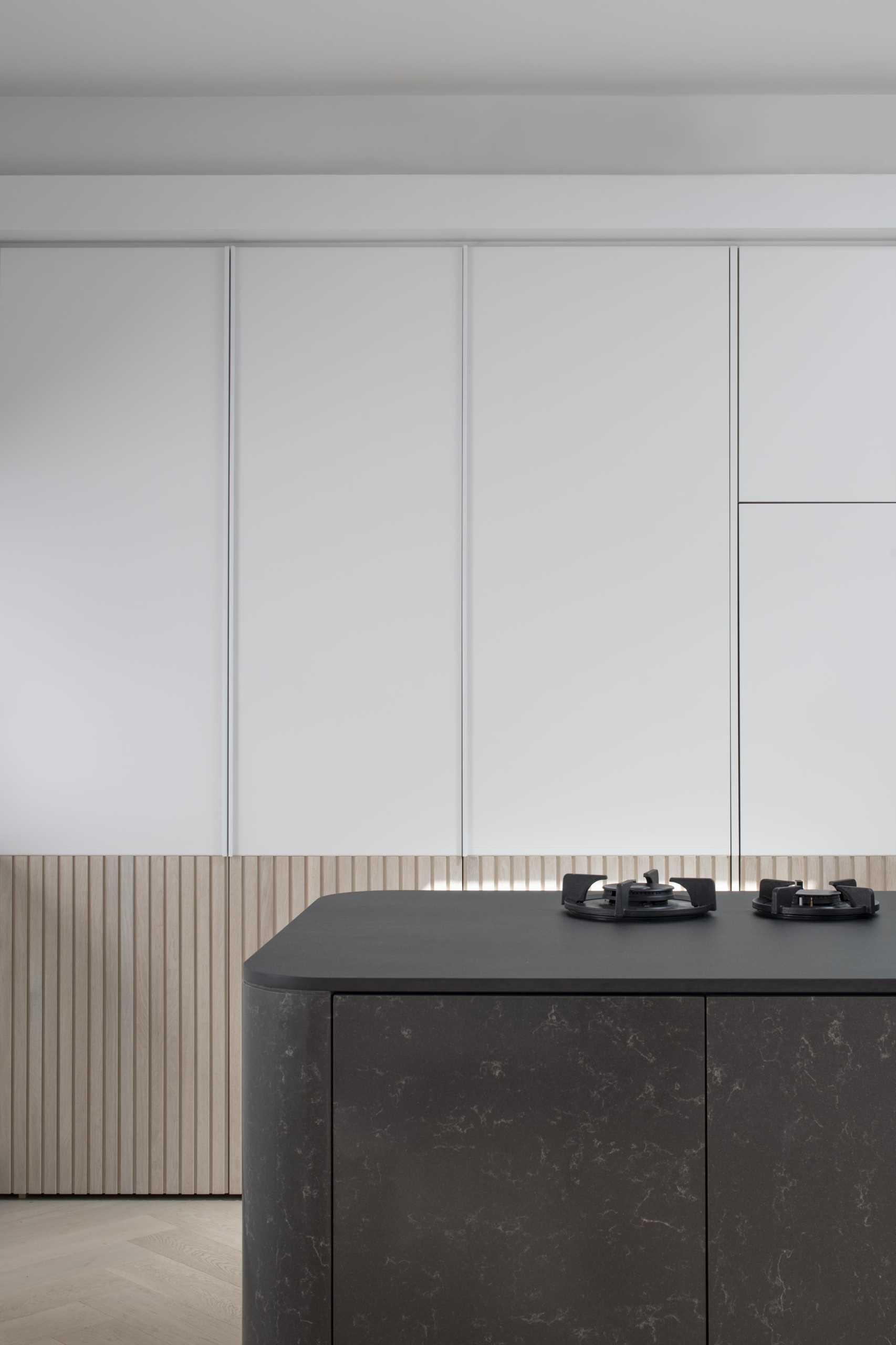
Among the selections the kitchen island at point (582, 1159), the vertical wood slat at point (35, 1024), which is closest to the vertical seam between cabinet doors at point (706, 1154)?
the kitchen island at point (582, 1159)

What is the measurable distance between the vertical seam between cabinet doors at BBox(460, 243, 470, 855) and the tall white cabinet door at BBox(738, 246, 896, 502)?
764 millimetres

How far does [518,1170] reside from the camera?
1.21m

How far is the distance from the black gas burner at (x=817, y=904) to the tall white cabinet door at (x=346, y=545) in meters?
1.45

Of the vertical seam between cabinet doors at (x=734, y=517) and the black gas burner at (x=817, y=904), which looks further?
the vertical seam between cabinet doors at (x=734, y=517)

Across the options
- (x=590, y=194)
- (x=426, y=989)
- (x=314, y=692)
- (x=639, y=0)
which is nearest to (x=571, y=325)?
(x=590, y=194)

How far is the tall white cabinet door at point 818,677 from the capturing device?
9.95 ft

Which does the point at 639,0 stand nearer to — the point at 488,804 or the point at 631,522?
the point at 631,522

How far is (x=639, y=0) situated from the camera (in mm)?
2713

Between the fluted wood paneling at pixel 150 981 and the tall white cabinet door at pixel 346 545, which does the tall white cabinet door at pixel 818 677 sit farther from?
the tall white cabinet door at pixel 346 545

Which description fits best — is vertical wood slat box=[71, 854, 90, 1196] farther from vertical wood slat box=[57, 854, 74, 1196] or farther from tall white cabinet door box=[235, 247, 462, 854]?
tall white cabinet door box=[235, 247, 462, 854]

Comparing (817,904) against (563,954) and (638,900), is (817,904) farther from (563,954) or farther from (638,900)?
(563,954)

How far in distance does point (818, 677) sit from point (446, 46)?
1.97 m

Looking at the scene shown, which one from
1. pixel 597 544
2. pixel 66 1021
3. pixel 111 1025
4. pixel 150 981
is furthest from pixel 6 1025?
pixel 597 544

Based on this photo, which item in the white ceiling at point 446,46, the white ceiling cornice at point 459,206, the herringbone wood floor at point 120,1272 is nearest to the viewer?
the herringbone wood floor at point 120,1272
